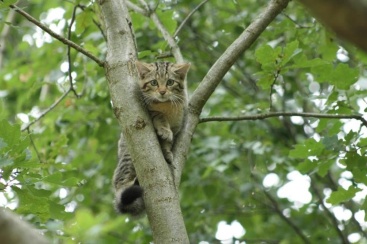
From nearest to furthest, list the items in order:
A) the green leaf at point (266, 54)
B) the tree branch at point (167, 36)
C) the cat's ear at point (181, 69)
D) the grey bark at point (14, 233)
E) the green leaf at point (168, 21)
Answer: the grey bark at point (14, 233) < the green leaf at point (266, 54) < the tree branch at point (167, 36) < the green leaf at point (168, 21) < the cat's ear at point (181, 69)

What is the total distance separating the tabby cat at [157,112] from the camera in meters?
3.97

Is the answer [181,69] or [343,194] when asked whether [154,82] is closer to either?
[181,69]

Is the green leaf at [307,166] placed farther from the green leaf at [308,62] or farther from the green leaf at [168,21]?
the green leaf at [168,21]

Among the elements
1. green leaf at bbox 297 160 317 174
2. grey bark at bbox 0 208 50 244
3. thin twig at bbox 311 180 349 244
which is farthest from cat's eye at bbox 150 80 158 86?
grey bark at bbox 0 208 50 244

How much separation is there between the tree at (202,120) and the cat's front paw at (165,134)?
403 millimetres

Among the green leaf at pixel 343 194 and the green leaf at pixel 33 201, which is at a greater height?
the green leaf at pixel 33 201

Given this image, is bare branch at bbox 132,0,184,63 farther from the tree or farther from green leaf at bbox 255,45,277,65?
green leaf at bbox 255,45,277,65

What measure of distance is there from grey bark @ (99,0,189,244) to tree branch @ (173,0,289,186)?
292 millimetres

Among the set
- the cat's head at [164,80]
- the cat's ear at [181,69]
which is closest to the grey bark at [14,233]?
the cat's head at [164,80]

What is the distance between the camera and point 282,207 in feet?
25.3

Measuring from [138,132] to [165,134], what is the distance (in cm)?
96

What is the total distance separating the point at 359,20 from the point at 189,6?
651 cm

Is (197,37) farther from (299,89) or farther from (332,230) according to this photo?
(332,230)

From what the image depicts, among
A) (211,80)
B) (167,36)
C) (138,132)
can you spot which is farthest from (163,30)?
(138,132)
